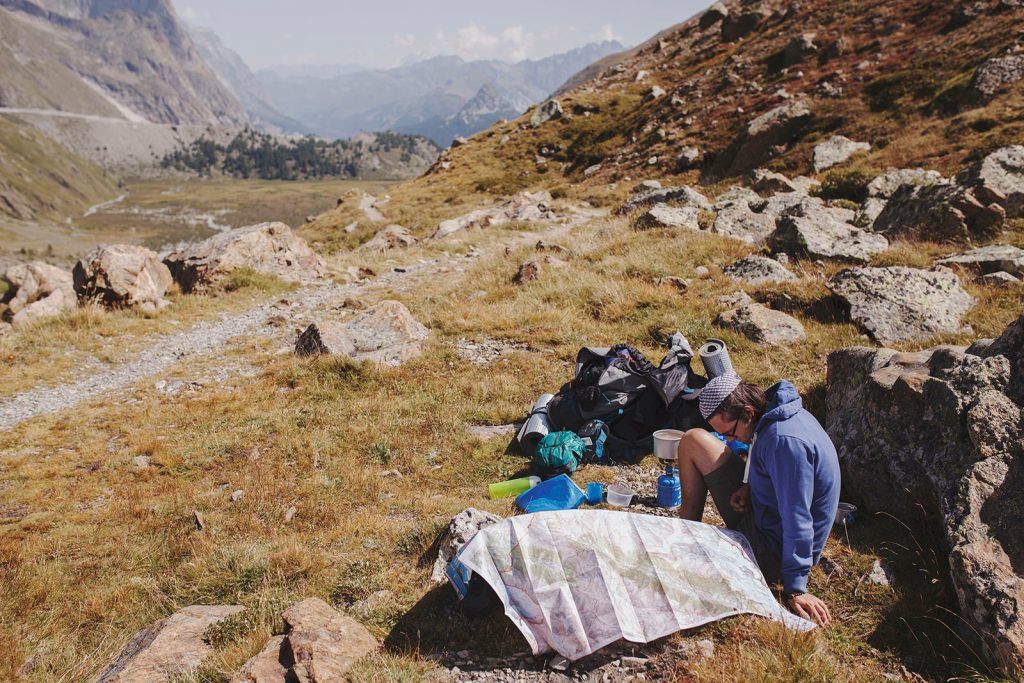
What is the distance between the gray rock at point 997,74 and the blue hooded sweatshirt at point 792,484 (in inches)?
1061

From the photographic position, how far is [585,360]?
8.86 meters

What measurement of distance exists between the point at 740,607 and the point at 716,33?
60406 millimetres

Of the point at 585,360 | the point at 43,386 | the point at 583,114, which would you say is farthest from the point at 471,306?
the point at 583,114

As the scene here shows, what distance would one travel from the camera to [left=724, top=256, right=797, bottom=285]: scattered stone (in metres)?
13.4

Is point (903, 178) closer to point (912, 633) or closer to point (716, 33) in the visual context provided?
point (912, 633)

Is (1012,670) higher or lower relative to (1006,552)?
lower

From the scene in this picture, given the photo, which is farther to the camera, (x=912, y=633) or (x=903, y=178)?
(x=903, y=178)

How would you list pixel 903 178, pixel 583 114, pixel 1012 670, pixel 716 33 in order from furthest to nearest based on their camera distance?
pixel 716 33, pixel 583 114, pixel 903 178, pixel 1012 670

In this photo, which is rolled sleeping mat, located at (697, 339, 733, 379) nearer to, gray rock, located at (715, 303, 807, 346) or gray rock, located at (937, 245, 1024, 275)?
gray rock, located at (715, 303, 807, 346)

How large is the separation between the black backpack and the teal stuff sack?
0.47 m

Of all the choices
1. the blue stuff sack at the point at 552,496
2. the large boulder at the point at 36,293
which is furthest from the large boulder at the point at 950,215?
the large boulder at the point at 36,293

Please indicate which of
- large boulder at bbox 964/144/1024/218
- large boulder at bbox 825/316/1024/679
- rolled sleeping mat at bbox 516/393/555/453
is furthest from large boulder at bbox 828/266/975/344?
rolled sleeping mat at bbox 516/393/555/453

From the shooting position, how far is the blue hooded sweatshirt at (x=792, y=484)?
435cm

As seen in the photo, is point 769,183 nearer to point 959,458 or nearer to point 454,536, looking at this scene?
point 959,458
